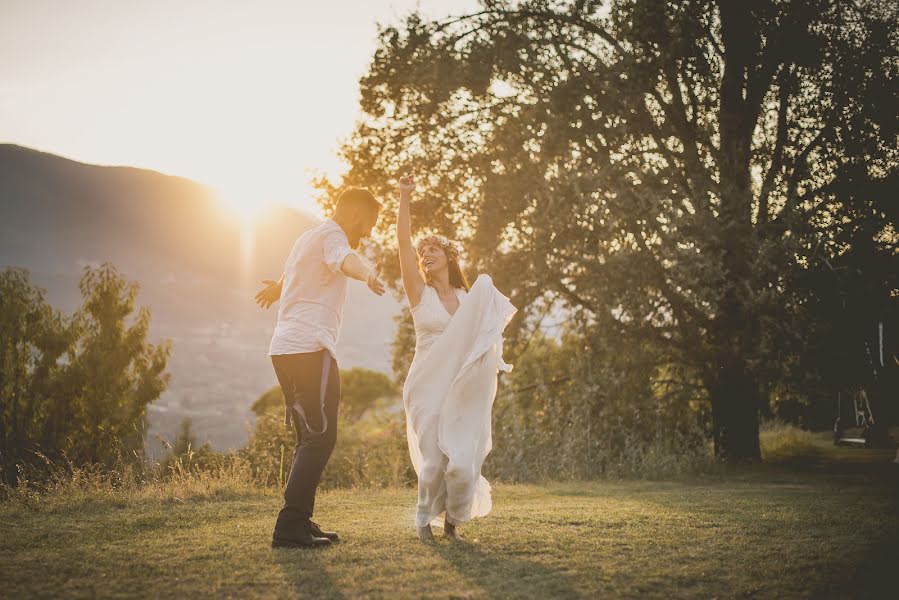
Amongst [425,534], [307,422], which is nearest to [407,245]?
[307,422]

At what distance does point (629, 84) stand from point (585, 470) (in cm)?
644

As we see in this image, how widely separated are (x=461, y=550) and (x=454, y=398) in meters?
1.02

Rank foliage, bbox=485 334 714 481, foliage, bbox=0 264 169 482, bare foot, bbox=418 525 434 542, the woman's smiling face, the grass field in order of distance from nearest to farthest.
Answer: the grass field → bare foot, bbox=418 525 434 542 → the woman's smiling face → foliage, bbox=485 334 714 481 → foliage, bbox=0 264 169 482

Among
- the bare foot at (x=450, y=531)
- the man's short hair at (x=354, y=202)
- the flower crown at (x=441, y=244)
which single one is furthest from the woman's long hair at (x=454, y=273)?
the bare foot at (x=450, y=531)

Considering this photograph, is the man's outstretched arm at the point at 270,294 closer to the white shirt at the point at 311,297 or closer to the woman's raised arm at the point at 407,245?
the white shirt at the point at 311,297

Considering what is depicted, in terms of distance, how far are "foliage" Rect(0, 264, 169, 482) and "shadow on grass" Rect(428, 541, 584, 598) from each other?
395 inches

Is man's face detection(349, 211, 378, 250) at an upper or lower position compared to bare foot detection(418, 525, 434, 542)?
upper

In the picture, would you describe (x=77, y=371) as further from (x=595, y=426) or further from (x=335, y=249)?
(x=335, y=249)

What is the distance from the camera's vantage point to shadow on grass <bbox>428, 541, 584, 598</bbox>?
3.79m

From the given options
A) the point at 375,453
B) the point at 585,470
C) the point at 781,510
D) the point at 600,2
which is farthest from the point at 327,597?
the point at 600,2

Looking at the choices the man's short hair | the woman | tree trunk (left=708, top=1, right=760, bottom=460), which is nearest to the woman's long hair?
the woman

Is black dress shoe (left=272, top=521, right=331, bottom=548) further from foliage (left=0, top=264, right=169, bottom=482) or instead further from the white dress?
foliage (left=0, top=264, right=169, bottom=482)

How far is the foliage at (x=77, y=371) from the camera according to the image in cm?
1319

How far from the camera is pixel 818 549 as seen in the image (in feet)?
16.0
